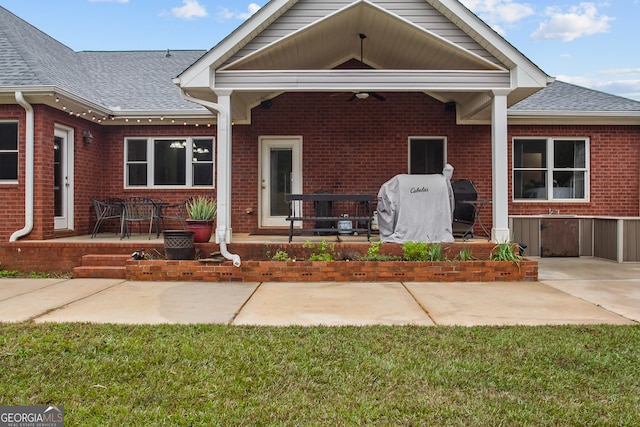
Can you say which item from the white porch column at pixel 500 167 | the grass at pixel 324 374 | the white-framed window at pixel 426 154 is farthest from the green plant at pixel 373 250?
the white-framed window at pixel 426 154

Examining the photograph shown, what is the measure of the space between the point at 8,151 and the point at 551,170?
36.4ft

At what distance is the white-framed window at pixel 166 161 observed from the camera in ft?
35.3

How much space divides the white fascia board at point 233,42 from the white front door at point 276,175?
10.4 feet

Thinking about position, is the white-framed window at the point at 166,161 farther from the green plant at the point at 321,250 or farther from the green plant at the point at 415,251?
the green plant at the point at 415,251

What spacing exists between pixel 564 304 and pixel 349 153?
238 inches

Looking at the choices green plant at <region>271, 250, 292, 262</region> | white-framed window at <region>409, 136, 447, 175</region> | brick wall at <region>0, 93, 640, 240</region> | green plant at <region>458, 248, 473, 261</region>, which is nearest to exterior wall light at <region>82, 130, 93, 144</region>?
brick wall at <region>0, 93, 640, 240</region>

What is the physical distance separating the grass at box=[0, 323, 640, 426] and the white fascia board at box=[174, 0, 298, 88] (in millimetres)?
4605

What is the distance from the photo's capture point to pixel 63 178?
9227 millimetres

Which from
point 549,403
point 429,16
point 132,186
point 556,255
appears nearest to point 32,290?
point 132,186

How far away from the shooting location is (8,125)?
843 cm

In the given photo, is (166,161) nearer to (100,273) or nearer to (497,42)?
(100,273)

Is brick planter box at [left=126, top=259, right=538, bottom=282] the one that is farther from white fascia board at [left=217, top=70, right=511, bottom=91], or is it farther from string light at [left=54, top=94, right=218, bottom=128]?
string light at [left=54, top=94, right=218, bottom=128]

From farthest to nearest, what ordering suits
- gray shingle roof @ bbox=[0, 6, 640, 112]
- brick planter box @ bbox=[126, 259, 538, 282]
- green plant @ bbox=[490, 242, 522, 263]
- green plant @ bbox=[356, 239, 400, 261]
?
gray shingle roof @ bbox=[0, 6, 640, 112] → green plant @ bbox=[356, 239, 400, 261] → green plant @ bbox=[490, 242, 522, 263] → brick planter box @ bbox=[126, 259, 538, 282]

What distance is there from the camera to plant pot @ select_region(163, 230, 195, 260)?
23.9ft
